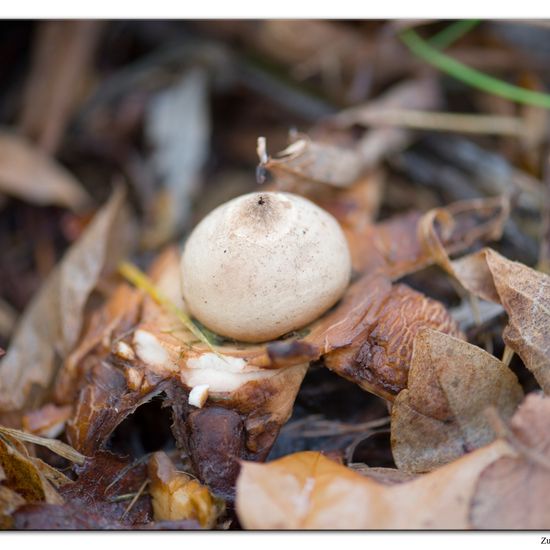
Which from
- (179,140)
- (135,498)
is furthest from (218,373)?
(179,140)

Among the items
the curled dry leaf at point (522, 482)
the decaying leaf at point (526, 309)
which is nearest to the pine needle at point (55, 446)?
the curled dry leaf at point (522, 482)

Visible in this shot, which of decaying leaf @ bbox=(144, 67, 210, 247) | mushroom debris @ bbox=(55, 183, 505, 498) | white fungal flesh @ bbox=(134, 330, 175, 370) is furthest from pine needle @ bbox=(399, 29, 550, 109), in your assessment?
white fungal flesh @ bbox=(134, 330, 175, 370)

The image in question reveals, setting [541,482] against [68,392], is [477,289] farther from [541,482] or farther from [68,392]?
[68,392]

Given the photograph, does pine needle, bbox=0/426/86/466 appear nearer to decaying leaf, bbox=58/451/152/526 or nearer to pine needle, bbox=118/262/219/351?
decaying leaf, bbox=58/451/152/526

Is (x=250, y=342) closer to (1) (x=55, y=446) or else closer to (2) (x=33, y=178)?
(1) (x=55, y=446)

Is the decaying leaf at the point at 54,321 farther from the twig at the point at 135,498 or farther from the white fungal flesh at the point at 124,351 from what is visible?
the twig at the point at 135,498

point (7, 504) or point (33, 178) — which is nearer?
point (7, 504)
